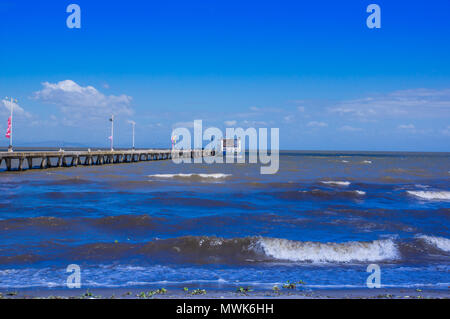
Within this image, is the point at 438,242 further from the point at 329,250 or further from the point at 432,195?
the point at 432,195

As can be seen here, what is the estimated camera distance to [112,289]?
25.0ft

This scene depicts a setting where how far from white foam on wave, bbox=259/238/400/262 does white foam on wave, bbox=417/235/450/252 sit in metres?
1.31

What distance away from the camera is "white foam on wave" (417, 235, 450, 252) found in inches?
487

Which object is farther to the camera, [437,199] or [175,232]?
[437,199]

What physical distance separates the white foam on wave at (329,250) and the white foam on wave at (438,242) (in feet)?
4.29

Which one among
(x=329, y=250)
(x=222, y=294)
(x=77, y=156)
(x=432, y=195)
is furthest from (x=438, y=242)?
(x=77, y=156)

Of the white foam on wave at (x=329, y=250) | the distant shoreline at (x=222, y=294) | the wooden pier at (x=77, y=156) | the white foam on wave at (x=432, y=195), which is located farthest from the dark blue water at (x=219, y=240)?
the wooden pier at (x=77, y=156)

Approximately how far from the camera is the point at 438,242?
41.5ft

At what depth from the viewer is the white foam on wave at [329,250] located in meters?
11.1

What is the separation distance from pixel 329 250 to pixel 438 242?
12.6 ft

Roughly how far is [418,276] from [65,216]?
1306cm

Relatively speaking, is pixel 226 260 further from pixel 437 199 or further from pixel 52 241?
pixel 437 199

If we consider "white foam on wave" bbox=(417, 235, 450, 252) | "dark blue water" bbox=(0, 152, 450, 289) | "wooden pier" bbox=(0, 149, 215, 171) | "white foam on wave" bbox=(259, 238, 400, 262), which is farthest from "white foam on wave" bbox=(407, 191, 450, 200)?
"wooden pier" bbox=(0, 149, 215, 171)
